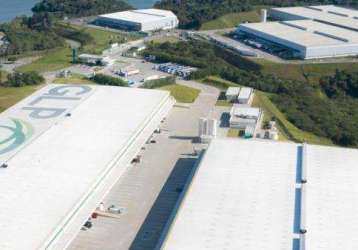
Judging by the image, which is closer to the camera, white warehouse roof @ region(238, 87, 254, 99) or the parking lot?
white warehouse roof @ region(238, 87, 254, 99)

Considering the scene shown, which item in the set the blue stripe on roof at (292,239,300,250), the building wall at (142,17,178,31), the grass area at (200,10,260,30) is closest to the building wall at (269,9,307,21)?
the grass area at (200,10,260,30)

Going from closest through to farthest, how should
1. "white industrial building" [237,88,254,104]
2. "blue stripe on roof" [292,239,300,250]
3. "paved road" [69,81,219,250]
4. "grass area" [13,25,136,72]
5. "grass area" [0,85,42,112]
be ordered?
1. "blue stripe on roof" [292,239,300,250]
2. "paved road" [69,81,219,250]
3. "grass area" [0,85,42,112]
4. "white industrial building" [237,88,254,104]
5. "grass area" [13,25,136,72]

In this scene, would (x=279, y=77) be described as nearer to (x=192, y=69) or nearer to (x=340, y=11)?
(x=192, y=69)

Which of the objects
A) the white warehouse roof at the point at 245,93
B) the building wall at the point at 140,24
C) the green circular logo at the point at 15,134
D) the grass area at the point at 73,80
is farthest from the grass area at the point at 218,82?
the building wall at the point at 140,24

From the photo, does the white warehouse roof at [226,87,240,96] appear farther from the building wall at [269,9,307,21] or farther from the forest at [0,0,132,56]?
the building wall at [269,9,307,21]

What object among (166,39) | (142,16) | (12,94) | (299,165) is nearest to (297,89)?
(299,165)

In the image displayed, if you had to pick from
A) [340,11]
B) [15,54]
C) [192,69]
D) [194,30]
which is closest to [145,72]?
[192,69]

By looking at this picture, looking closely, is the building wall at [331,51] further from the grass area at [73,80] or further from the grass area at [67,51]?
the grass area at [73,80]
